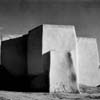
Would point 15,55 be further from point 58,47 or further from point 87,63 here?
point 87,63

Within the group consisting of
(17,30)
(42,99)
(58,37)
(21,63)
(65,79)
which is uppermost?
(17,30)

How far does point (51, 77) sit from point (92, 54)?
608 cm

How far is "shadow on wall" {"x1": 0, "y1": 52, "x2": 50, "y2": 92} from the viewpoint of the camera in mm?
12733

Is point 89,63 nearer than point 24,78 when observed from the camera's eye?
No

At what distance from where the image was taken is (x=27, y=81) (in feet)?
47.6

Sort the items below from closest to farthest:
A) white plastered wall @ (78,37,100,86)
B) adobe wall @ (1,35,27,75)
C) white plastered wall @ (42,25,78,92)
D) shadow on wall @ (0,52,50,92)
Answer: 1. white plastered wall @ (42,25,78,92)
2. shadow on wall @ (0,52,50,92)
3. adobe wall @ (1,35,27,75)
4. white plastered wall @ (78,37,100,86)

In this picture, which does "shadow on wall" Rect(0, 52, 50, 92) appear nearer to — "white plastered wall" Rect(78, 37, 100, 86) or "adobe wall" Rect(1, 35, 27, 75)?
"adobe wall" Rect(1, 35, 27, 75)

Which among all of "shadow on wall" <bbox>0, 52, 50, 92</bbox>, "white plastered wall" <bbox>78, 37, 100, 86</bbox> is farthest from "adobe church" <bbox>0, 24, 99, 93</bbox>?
"white plastered wall" <bbox>78, 37, 100, 86</bbox>

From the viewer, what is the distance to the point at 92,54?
17172 millimetres

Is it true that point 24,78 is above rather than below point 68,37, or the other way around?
below

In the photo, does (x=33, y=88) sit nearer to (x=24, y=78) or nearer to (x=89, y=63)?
(x=24, y=78)

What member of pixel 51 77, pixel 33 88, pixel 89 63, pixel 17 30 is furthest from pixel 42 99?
pixel 17 30

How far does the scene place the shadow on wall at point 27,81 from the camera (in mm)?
12733

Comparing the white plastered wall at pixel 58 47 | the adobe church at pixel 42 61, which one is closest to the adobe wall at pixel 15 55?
the adobe church at pixel 42 61
